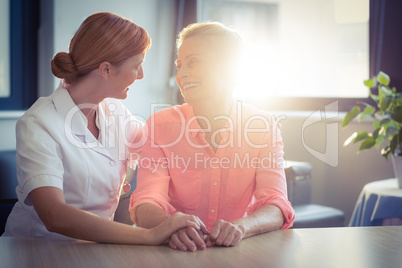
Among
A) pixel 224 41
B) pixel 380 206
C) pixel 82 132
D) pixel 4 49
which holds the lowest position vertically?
pixel 380 206

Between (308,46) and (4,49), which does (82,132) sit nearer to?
(4,49)

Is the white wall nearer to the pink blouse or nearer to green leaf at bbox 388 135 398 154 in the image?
green leaf at bbox 388 135 398 154

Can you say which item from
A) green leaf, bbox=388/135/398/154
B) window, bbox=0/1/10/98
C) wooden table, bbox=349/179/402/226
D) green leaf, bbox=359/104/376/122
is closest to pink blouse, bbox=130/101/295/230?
wooden table, bbox=349/179/402/226

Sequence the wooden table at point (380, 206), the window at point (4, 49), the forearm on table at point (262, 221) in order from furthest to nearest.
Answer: the window at point (4, 49)
the wooden table at point (380, 206)
the forearm on table at point (262, 221)

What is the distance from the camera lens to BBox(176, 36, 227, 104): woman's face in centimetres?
151

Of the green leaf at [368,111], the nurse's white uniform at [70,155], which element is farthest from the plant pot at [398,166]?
the nurse's white uniform at [70,155]

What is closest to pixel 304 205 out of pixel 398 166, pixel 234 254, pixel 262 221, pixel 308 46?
pixel 398 166

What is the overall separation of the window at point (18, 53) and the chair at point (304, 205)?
6.54 ft

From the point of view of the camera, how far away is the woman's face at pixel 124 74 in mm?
1488

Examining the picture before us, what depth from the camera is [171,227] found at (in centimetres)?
113

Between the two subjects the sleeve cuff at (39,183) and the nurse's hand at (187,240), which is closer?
the nurse's hand at (187,240)

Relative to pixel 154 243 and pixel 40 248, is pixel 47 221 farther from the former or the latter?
pixel 154 243

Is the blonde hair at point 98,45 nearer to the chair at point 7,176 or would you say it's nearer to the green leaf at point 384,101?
the chair at point 7,176

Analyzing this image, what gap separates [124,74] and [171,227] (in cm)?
58
